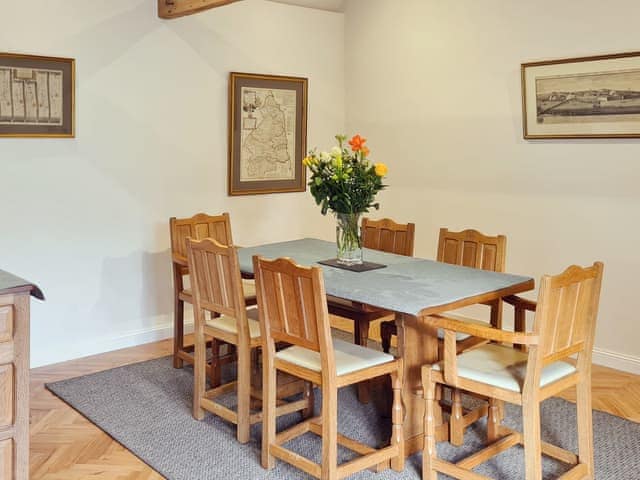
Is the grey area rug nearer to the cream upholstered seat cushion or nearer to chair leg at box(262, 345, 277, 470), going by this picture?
chair leg at box(262, 345, 277, 470)

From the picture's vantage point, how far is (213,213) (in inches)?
201

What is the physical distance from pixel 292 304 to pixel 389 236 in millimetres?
1592

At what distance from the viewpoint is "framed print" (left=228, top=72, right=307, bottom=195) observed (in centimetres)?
513

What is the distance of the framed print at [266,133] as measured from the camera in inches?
202

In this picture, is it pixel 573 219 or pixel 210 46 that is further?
pixel 210 46

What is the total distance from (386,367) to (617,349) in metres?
2.08

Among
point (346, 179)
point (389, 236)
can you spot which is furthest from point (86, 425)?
point (389, 236)

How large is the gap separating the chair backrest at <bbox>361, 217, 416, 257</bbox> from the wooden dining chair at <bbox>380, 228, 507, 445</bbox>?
0.83 feet

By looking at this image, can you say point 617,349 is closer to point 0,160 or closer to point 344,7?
Result: point 344,7

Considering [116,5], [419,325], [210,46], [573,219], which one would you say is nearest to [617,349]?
[573,219]

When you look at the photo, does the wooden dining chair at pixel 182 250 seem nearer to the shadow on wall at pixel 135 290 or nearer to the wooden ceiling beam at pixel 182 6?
the shadow on wall at pixel 135 290

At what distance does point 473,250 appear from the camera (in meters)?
3.87

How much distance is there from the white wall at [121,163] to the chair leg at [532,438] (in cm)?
294

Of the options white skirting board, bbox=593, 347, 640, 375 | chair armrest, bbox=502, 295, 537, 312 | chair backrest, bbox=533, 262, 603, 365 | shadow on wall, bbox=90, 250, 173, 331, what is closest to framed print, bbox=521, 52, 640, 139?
white skirting board, bbox=593, 347, 640, 375
